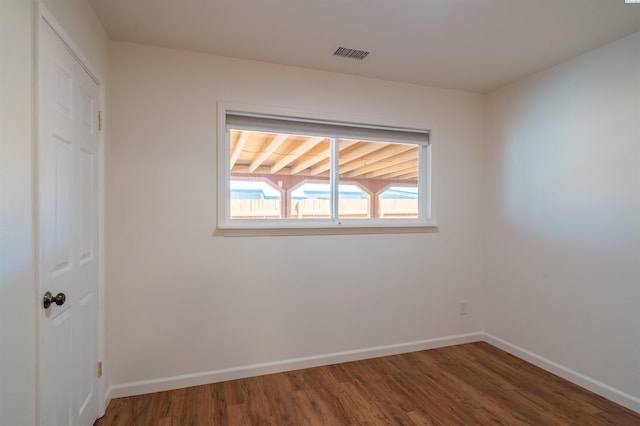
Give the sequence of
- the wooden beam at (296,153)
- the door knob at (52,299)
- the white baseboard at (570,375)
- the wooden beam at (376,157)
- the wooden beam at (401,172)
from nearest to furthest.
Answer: the door knob at (52,299) < the white baseboard at (570,375) < the wooden beam at (296,153) < the wooden beam at (376,157) < the wooden beam at (401,172)

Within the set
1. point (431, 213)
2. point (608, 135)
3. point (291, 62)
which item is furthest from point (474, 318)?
point (291, 62)

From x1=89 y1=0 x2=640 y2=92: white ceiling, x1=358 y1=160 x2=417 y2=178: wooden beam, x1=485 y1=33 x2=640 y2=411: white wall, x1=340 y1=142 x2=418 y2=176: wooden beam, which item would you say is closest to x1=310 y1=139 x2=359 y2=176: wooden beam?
x1=340 y1=142 x2=418 y2=176: wooden beam

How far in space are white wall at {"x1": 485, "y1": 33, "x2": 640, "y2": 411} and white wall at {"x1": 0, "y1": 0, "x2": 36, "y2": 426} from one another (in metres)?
3.41

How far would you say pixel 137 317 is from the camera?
2.36 m

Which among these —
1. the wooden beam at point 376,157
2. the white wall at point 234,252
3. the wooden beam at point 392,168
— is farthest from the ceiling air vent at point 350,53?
the wooden beam at point 392,168

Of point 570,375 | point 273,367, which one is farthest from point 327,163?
point 570,375

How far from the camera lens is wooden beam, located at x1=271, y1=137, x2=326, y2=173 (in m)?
2.81

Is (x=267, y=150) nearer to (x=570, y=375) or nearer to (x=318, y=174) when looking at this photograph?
(x=318, y=174)

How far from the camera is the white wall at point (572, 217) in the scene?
2.25 meters

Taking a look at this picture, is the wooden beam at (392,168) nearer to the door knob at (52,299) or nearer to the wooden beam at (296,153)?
the wooden beam at (296,153)

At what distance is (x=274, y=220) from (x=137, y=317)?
1251 millimetres

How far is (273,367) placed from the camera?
266cm

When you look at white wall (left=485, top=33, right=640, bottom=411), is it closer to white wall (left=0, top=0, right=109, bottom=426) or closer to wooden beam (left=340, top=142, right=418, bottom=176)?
wooden beam (left=340, top=142, right=418, bottom=176)

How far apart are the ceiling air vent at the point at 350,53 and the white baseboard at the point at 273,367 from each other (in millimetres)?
2507
